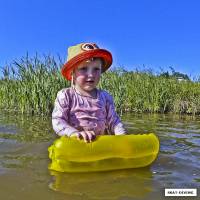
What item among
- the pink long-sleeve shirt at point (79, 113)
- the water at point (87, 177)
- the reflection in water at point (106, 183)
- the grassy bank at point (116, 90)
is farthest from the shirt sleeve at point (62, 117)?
the grassy bank at point (116, 90)

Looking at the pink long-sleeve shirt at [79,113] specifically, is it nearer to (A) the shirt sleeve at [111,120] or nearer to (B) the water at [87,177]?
(A) the shirt sleeve at [111,120]

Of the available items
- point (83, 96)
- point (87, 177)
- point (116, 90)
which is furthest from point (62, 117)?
point (116, 90)

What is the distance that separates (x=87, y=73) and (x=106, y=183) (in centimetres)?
122

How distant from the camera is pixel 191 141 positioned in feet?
15.3

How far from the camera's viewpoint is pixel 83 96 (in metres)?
3.66

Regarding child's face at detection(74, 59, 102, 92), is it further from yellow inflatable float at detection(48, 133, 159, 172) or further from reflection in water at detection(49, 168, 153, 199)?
reflection in water at detection(49, 168, 153, 199)

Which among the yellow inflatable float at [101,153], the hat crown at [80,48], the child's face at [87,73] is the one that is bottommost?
the yellow inflatable float at [101,153]

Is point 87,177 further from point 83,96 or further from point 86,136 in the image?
point 83,96

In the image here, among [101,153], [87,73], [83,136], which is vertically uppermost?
[87,73]

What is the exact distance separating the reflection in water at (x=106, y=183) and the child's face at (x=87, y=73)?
0.94 meters

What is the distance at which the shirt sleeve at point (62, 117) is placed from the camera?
10.8 feet

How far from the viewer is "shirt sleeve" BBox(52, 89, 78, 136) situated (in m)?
3.31

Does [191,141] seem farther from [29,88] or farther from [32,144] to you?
[29,88]

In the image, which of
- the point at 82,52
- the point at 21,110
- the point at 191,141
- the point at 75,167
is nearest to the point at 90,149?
the point at 75,167
